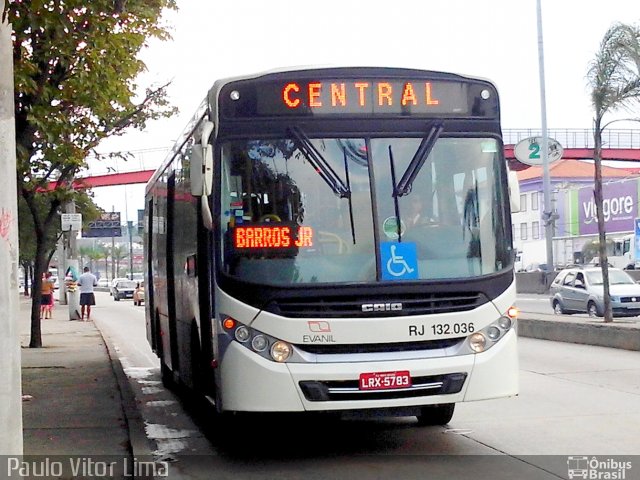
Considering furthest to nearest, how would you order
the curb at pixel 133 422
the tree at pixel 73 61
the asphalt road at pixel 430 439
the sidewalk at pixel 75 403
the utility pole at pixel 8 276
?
the tree at pixel 73 61 → the sidewalk at pixel 75 403 → the curb at pixel 133 422 → the asphalt road at pixel 430 439 → the utility pole at pixel 8 276

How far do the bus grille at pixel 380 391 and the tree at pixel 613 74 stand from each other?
1205 centimetres

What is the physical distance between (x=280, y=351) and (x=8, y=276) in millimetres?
2398

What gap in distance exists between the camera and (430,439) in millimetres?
9609

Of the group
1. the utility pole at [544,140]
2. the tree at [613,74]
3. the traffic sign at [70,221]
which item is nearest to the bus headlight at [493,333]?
the tree at [613,74]

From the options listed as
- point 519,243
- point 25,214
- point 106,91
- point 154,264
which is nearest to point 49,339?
point 154,264

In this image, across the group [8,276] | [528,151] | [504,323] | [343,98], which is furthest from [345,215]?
[528,151]

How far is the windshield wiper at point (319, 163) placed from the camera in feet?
27.5

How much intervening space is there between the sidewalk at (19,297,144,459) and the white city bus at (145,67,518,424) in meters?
1.74

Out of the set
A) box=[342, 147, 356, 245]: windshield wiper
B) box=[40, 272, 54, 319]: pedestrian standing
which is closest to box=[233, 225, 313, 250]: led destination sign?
box=[342, 147, 356, 245]: windshield wiper

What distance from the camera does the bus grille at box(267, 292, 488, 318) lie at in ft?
26.6

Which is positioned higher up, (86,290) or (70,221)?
(70,221)

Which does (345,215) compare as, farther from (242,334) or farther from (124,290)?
(124,290)

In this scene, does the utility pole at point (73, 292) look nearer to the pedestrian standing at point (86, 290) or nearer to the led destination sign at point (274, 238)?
the pedestrian standing at point (86, 290)

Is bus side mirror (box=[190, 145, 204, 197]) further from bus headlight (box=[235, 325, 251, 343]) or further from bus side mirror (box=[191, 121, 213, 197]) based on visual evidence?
bus headlight (box=[235, 325, 251, 343])
